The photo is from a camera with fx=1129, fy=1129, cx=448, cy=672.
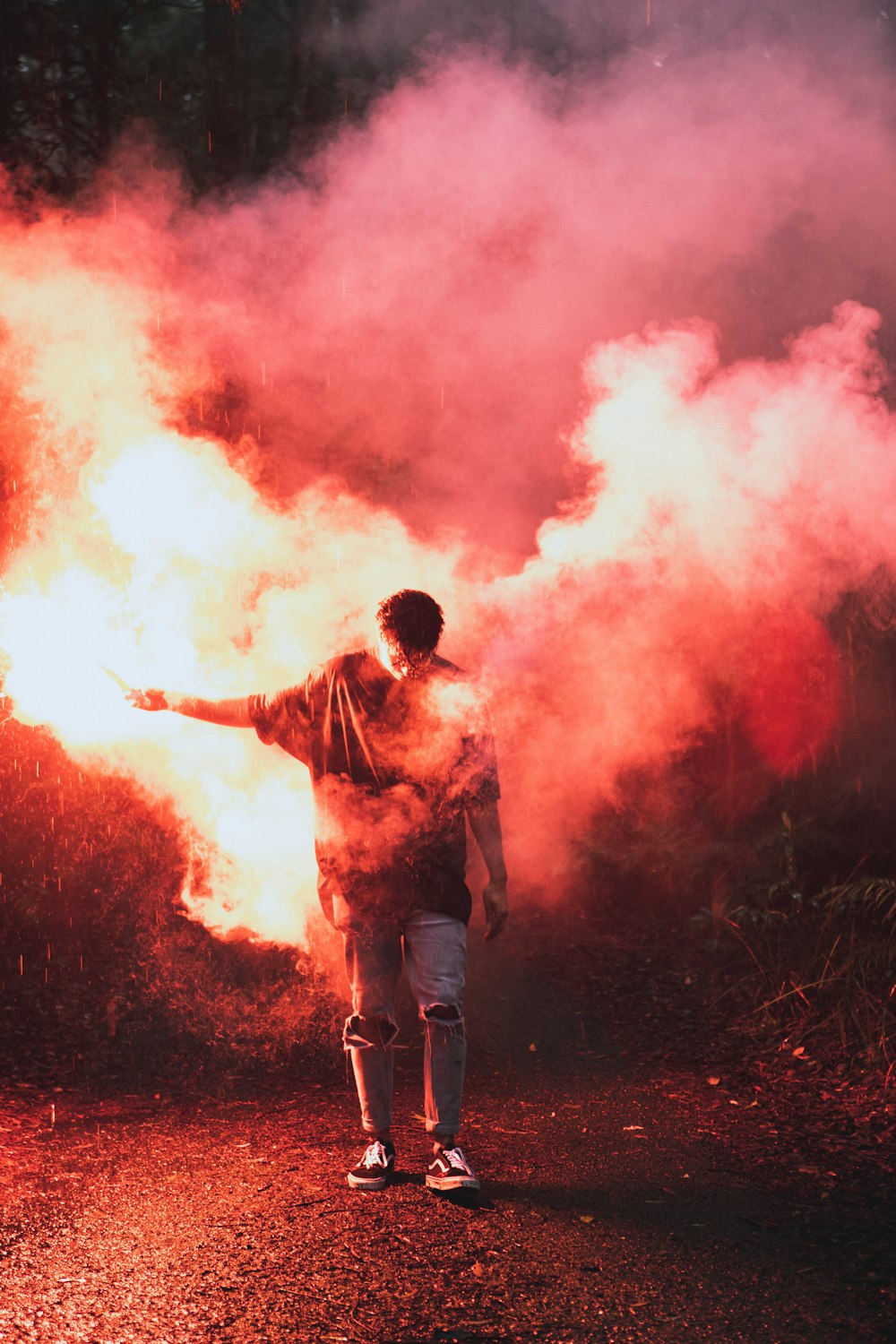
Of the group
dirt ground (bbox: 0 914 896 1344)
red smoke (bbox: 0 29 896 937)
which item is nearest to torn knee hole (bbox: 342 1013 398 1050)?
dirt ground (bbox: 0 914 896 1344)

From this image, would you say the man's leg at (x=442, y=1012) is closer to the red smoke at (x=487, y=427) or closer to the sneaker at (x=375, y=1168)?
the sneaker at (x=375, y=1168)

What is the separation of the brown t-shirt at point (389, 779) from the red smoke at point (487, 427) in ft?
4.03

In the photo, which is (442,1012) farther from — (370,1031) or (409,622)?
(409,622)

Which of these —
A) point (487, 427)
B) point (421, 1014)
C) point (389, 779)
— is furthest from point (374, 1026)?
point (487, 427)

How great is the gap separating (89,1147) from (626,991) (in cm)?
363

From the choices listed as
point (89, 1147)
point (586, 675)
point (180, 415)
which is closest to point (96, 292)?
point (180, 415)

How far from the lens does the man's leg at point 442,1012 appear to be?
399 cm

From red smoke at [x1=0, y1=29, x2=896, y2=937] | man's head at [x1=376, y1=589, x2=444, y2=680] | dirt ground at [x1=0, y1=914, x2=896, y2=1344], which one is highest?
red smoke at [x1=0, y1=29, x2=896, y2=937]

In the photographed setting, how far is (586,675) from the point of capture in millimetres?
8562

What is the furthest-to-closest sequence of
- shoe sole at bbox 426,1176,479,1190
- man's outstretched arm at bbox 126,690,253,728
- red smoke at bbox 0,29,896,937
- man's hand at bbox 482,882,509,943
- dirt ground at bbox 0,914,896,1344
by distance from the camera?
1. red smoke at bbox 0,29,896,937
2. man's outstretched arm at bbox 126,690,253,728
3. man's hand at bbox 482,882,509,943
4. shoe sole at bbox 426,1176,479,1190
5. dirt ground at bbox 0,914,896,1344

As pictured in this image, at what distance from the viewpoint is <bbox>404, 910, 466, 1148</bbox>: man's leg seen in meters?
3.99

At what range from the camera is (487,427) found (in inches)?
377

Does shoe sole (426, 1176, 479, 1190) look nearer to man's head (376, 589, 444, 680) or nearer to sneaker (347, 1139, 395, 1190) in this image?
sneaker (347, 1139, 395, 1190)

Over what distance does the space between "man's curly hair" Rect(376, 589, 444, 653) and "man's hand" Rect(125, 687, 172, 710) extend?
3.10 feet
